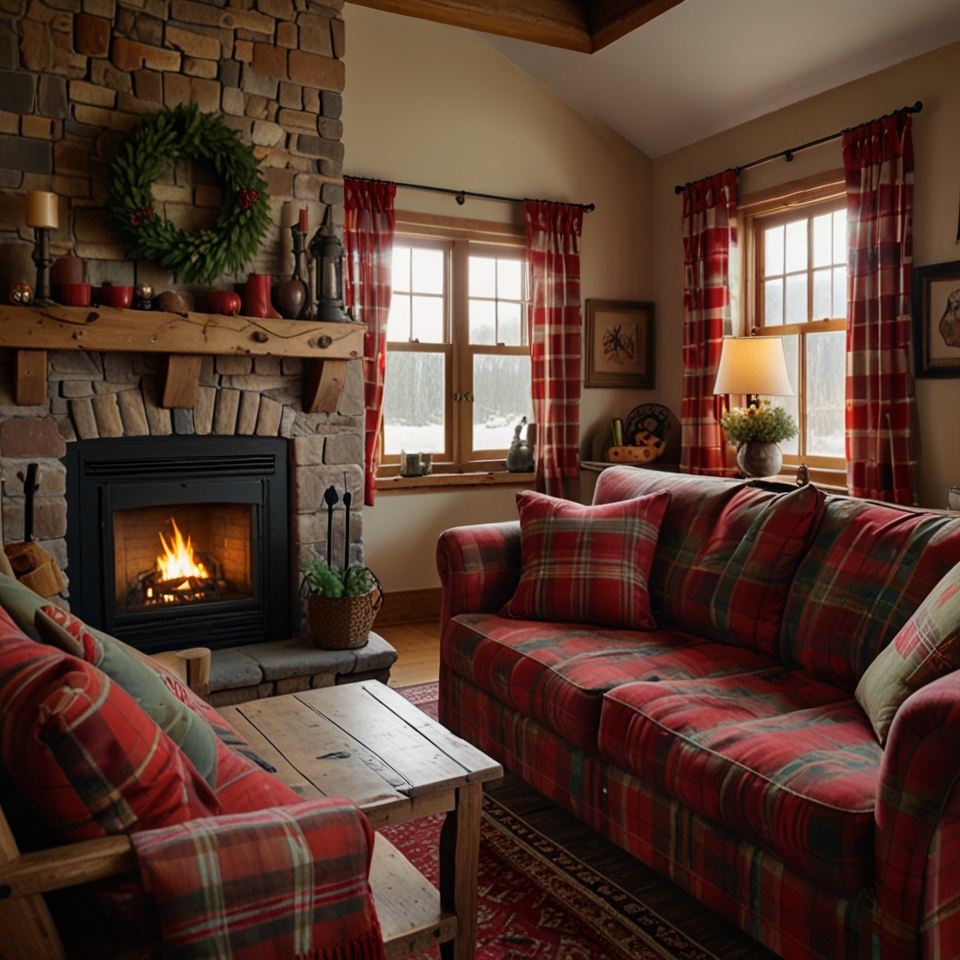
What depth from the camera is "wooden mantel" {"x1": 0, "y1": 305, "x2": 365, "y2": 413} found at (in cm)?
311

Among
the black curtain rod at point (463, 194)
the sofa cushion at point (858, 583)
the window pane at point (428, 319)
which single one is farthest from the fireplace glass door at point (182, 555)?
the sofa cushion at point (858, 583)

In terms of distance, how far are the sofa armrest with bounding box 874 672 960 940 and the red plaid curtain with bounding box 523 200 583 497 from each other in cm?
358

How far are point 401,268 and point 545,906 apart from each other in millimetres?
3529

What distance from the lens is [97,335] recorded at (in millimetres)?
3188

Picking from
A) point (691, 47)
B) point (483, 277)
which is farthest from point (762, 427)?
point (691, 47)

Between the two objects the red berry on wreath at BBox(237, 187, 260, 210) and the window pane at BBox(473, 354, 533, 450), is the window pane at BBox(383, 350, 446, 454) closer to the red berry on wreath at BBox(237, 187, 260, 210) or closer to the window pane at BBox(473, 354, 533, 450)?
the window pane at BBox(473, 354, 533, 450)

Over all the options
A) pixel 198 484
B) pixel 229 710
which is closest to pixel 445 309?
pixel 198 484

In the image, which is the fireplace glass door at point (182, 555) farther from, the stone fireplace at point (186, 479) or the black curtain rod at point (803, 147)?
the black curtain rod at point (803, 147)

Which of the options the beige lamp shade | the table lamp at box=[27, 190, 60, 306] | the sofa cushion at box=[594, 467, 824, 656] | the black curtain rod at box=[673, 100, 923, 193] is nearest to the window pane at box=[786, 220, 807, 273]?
the black curtain rod at box=[673, 100, 923, 193]

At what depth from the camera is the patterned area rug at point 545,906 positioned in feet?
6.45

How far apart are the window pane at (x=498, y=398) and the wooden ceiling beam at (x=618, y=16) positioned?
5.61ft

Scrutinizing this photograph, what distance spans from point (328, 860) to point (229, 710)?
0.98 meters

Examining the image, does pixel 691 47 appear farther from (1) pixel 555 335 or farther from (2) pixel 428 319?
(2) pixel 428 319

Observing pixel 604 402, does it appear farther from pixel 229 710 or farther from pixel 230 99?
pixel 229 710
